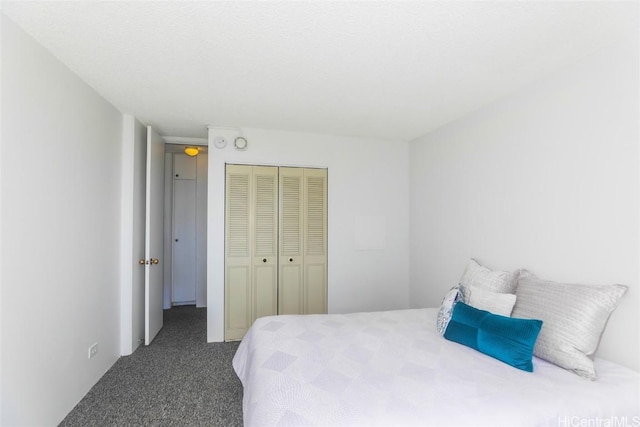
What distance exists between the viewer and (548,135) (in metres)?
2.24

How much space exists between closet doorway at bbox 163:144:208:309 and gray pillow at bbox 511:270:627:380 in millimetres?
4625

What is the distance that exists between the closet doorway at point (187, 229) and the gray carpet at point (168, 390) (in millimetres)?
1733

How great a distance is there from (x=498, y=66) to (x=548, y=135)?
614 millimetres

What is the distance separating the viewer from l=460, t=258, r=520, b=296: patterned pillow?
7.62ft

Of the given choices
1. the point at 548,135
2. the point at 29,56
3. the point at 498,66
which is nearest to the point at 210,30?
the point at 29,56

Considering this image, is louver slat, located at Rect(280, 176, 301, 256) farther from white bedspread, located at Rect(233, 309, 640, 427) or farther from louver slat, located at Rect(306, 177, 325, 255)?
white bedspread, located at Rect(233, 309, 640, 427)

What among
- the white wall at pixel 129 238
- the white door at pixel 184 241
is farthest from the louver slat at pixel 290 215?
the white door at pixel 184 241

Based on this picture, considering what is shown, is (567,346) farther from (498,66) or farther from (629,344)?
(498,66)

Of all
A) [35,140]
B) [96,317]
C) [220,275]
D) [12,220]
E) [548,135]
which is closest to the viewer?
[12,220]

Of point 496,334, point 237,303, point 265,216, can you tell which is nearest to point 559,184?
point 496,334

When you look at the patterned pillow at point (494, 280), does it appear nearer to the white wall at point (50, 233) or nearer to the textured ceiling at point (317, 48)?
the textured ceiling at point (317, 48)

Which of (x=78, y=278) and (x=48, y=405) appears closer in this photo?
(x=48, y=405)

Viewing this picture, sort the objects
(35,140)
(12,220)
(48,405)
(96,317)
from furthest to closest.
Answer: (96,317) < (48,405) < (35,140) < (12,220)

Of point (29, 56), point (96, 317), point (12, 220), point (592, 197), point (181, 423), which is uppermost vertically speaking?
point (29, 56)
